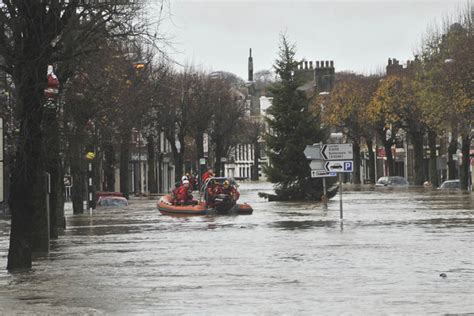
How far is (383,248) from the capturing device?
92.4 ft

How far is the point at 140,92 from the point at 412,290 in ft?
A: 168

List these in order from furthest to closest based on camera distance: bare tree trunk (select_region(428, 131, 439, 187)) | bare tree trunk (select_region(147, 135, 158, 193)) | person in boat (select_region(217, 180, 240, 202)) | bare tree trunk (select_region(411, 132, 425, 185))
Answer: bare tree trunk (select_region(411, 132, 425, 185)) < bare tree trunk (select_region(428, 131, 439, 187)) < bare tree trunk (select_region(147, 135, 158, 193)) < person in boat (select_region(217, 180, 240, 202))

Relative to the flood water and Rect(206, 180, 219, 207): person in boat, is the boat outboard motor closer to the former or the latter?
Rect(206, 180, 219, 207): person in boat

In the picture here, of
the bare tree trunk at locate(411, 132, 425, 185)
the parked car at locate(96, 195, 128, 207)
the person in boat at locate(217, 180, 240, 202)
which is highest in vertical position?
the bare tree trunk at locate(411, 132, 425, 185)

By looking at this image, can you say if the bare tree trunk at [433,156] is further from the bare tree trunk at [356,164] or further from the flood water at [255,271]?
the flood water at [255,271]

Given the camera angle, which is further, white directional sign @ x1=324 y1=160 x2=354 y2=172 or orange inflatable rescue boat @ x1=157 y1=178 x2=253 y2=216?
orange inflatable rescue boat @ x1=157 y1=178 x2=253 y2=216

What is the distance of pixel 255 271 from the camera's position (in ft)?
74.5

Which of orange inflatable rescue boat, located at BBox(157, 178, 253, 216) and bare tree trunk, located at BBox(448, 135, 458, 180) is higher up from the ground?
bare tree trunk, located at BBox(448, 135, 458, 180)

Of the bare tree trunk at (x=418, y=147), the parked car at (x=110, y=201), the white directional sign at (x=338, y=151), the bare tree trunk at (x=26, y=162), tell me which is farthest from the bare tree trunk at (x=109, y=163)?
the bare tree trunk at (x=26, y=162)

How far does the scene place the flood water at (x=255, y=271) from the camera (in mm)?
17250

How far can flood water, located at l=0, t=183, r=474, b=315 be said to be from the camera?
17250 mm

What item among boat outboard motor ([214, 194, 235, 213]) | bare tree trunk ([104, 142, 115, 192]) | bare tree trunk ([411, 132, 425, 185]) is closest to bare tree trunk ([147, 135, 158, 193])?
bare tree trunk ([104, 142, 115, 192])

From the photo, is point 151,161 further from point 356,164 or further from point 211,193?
point 356,164

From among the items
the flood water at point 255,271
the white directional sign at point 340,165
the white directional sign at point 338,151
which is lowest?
the flood water at point 255,271
